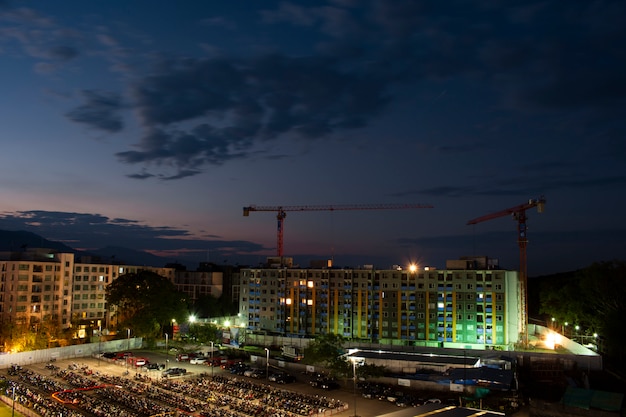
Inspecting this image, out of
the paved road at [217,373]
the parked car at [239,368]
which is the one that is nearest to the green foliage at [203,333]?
the paved road at [217,373]

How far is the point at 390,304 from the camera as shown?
8112 cm

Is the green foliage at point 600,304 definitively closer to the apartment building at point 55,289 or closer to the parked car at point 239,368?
the parked car at point 239,368

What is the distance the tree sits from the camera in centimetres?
7200

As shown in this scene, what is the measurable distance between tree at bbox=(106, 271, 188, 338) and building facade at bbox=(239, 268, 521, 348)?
59.1ft

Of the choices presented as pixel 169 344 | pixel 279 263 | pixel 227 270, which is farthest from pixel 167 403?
pixel 227 270

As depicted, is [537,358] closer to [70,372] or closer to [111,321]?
[70,372]

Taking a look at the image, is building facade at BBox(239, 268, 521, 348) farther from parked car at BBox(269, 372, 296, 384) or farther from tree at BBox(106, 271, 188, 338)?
parked car at BBox(269, 372, 296, 384)

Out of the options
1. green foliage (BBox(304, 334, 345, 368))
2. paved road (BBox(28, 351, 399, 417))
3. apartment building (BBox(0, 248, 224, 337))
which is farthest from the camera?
apartment building (BBox(0, 248, 224, 337))

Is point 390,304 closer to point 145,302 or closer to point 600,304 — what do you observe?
point 600,304

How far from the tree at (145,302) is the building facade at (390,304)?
18.0 metres

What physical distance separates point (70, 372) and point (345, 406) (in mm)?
28427

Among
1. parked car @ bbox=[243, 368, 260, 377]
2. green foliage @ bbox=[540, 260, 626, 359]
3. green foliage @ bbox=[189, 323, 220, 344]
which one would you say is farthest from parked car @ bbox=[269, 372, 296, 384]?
green foliage @ bbox=[540, 260, 626, 359]

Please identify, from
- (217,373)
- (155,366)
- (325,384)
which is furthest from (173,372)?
(325,384)

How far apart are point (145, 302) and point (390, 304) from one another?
34604mm
